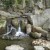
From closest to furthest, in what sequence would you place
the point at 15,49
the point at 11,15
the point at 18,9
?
the point at 15,49 < the point at 11,15 < the point at 18,9

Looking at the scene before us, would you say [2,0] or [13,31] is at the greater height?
[2,0]

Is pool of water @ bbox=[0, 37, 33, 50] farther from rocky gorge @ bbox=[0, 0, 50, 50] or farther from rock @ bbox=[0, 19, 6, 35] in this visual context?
rock @ bbox=[0, 19, 6, 35]

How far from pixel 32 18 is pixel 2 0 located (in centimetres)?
411

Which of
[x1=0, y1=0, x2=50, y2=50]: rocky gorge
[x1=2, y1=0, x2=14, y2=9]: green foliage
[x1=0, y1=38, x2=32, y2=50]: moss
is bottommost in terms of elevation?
[x1=0, y1=38, x2=32, y2=50]: moss

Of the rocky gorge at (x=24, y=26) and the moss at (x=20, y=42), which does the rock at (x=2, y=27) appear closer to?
the rocky gorge at (x=24, y=26)

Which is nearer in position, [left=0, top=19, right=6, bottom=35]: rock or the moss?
the moss

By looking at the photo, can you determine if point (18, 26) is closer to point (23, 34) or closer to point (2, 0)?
point (23, 34)

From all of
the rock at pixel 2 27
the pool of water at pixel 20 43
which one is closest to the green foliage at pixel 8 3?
the rock at pixel 2 27

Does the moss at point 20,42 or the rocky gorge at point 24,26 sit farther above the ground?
the rocky gorge at point 24,26

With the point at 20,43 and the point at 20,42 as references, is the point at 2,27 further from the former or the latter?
the point at 20,43

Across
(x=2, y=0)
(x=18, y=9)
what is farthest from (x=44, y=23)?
(x=2, y=0)

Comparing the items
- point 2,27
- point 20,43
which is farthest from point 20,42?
point 2,27

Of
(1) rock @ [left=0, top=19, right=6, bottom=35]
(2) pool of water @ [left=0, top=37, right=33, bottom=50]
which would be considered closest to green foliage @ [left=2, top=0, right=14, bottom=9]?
(1) rock @ [left=0, top=19, right=6, bottom=35]

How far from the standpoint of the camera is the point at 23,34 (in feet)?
38.0
